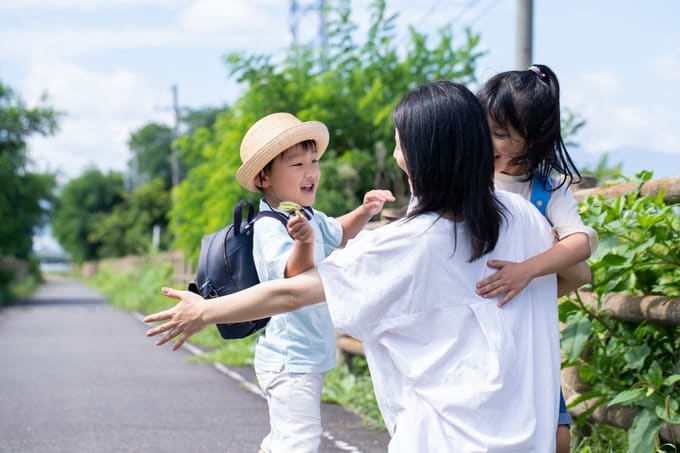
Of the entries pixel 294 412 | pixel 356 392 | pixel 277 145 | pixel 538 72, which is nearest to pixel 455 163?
pixel 538 72

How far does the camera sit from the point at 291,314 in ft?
12.2

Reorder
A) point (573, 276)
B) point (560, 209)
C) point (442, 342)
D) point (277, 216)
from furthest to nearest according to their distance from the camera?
1. point (277, 216)
2. point (560, 209)
3. point (573, 276)
4. point (442, 342)

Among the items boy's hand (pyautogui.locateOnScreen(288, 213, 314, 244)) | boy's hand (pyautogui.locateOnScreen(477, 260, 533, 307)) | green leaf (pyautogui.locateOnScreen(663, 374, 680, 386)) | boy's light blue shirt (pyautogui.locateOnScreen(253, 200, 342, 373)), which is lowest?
green leaf (pyautogui.locateOnScreen(663, 374, 680, 386))

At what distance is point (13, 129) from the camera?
40.2 metres

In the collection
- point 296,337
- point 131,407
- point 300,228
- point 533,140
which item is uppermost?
point 533,140

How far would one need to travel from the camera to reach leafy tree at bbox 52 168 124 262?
93562mm

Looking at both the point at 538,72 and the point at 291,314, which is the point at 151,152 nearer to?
the point at 291,314

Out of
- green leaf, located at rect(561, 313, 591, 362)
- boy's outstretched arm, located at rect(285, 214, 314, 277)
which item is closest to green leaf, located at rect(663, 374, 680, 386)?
green leaf, located at rect(561, 313, 591, 362)

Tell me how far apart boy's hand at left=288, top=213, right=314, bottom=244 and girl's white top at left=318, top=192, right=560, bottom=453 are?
0.41 feet

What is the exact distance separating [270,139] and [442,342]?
1.42 meters

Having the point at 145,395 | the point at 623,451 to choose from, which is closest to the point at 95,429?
the point at 145,395

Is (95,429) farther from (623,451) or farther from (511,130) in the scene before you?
(511,130)

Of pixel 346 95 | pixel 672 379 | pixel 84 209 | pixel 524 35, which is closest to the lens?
pixel 672 379

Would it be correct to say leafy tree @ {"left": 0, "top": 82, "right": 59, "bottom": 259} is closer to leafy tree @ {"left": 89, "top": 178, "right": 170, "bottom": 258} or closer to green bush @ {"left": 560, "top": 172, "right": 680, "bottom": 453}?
leafy tree @ {"left": 89, "top": 178, "right": 170, "bottom": 258}
